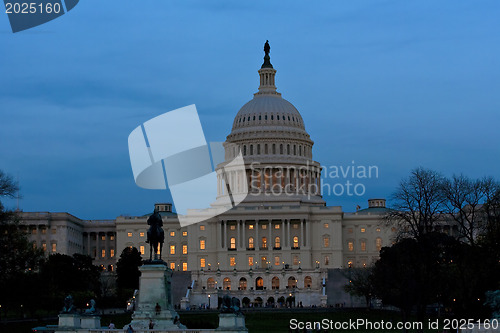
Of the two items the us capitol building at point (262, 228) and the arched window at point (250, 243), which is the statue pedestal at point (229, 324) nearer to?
the us capitol building at point (262, 228)

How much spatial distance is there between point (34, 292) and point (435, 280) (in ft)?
109

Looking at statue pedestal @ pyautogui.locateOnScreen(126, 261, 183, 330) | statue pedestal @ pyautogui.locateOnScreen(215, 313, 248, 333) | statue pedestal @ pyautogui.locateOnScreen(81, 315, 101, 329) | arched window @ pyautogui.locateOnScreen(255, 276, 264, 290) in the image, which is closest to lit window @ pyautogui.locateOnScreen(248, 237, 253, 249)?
arched window @ pyautogui.locateOnScreen(255, 276, 264, 290)

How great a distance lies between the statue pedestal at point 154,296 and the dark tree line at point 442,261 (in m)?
20.5

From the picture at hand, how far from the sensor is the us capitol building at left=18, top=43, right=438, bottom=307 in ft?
544

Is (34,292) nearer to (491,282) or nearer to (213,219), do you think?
(491,282)

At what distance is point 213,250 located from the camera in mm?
173125

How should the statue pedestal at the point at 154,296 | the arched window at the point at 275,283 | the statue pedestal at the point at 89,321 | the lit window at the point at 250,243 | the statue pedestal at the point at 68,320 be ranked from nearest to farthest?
the statue pedestal at the point at 68,320 < the statue pedestal at the point at 154,296 < the statue pedestal at the point at 89,321 < the arched window at the point at 275,283 < the lit window at the point at 250,243

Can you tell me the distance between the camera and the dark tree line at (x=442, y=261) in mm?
75425

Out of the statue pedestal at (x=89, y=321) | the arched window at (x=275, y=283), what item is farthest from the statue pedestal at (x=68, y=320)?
the arched window at (x=275, y=283)

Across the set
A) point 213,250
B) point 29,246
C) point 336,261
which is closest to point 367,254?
point 336,261

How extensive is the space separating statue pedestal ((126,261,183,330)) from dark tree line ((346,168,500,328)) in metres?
20.5

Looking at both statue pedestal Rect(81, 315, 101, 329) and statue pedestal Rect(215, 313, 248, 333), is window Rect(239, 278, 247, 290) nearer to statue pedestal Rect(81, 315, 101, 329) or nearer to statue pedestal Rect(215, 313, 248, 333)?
statue pedestal Rect(81, 315, 101, 329)

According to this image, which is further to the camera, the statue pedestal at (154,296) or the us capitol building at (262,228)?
the us capitol building at (262,228)

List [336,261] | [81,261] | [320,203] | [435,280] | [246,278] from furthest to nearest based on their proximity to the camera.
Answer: [320,203]
[336,261]
[246,278]
[81,261]
[435,280]
